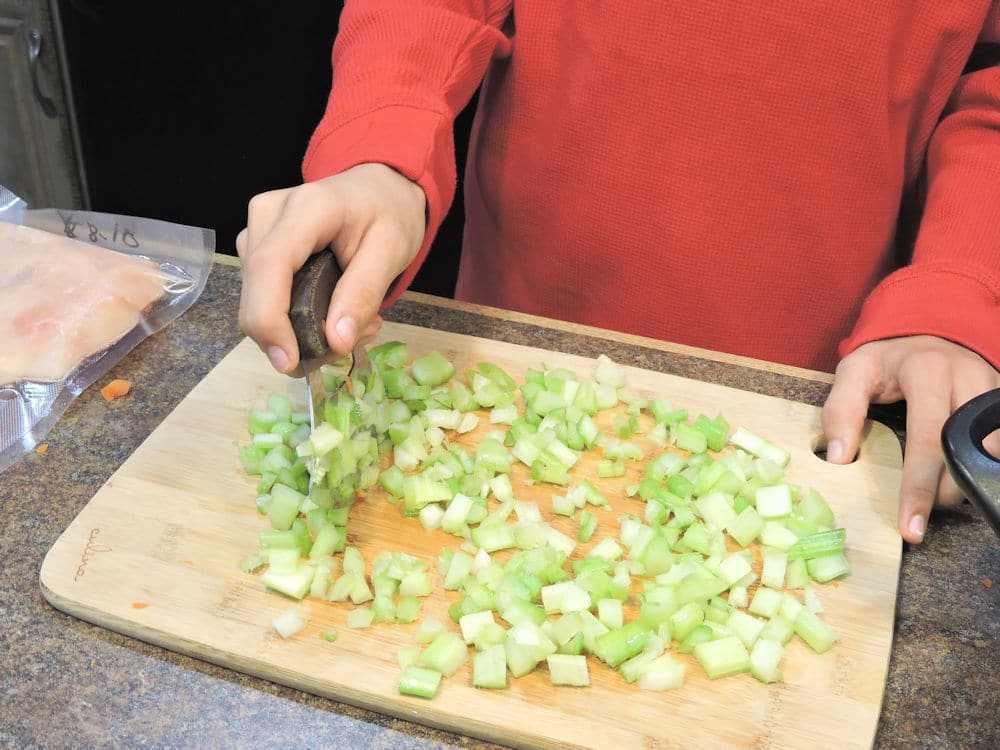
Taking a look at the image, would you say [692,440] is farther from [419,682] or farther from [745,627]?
[419,682]

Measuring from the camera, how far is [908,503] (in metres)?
1.15

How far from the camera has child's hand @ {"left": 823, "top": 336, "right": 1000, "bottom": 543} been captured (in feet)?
3.77

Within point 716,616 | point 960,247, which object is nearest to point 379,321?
point 716,616

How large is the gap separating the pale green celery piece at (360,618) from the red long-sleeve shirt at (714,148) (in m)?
0.55

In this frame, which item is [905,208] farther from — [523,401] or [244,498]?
[244,498]

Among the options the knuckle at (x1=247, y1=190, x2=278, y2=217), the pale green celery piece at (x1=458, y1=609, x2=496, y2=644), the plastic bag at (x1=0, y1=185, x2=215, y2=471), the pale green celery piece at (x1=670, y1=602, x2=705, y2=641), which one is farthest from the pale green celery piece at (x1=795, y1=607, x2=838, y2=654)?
the plastic bag at (x1=0, y1=185, x2=215, y2=471)

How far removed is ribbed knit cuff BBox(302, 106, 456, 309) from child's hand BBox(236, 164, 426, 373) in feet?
0.08

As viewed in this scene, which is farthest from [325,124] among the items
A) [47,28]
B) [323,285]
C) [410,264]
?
[47,28]

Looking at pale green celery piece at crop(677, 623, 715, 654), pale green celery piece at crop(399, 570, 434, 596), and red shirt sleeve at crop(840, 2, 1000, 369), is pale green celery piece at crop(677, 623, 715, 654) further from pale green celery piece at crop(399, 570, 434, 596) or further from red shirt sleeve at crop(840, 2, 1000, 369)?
red shirt sleeve at crop(840, 2, 1000, 369)

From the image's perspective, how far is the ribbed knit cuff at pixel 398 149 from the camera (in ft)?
4.11

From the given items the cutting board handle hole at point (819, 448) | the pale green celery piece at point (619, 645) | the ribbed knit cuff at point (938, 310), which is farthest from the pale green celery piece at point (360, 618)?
the ribbed knit cuff at point (938, 310)

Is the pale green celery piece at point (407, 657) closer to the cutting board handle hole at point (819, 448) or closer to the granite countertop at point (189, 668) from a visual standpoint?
the granite countertop at point (189, 668)

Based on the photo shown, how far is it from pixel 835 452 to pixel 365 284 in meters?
0.66

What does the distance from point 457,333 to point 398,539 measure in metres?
0.43
